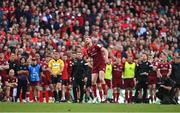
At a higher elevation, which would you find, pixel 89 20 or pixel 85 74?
pixel 89 20

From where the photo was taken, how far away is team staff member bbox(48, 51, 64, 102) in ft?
75.5

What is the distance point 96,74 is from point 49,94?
2480 mm

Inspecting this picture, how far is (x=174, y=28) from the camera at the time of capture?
3244 centimetres

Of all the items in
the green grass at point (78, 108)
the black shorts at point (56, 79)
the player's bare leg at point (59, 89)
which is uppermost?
the black shorts at point (56, 79)

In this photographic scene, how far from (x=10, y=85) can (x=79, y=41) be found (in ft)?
A: 18.6

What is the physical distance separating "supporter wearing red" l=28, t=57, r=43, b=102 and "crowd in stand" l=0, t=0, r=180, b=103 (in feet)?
0.12

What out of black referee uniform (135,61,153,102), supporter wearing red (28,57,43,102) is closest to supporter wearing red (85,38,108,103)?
black referee uniform (135,61,153,102)

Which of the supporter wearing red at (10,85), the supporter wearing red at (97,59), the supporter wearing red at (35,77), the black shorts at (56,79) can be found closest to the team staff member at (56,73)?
the black shorts at (56,79)

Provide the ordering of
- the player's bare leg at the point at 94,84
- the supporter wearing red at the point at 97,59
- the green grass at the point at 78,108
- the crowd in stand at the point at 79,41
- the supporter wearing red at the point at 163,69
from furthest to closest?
Answer: the supporter wearing red at the point at 163,69 → the crowd in stand at the point at 79,41 → the player's bare leg at the point at 94,84 → the supporter wearing red at the point at 97,59 → the green grass at the point at 78,108

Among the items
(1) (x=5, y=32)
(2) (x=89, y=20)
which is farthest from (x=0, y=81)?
(2) (x=89, y=20)

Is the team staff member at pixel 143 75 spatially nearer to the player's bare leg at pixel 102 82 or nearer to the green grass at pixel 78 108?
the player's bare leg at pixel 102 82

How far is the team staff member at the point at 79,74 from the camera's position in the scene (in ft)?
75.1

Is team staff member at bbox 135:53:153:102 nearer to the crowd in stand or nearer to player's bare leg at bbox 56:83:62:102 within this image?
the crowd in stand

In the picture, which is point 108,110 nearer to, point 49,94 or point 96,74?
point 96,74
